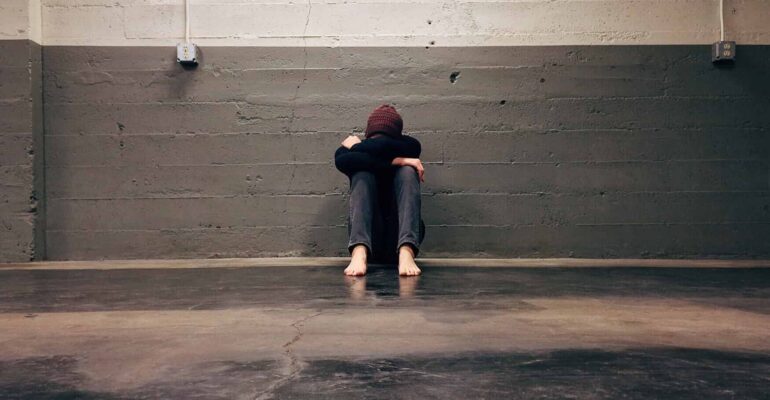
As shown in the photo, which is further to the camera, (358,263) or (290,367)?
(358,263)

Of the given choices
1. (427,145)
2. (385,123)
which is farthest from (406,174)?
(427,145)

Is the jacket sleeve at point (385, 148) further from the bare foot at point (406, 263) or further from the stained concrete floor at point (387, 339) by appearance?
the stained concrete floor at point (387, 339)

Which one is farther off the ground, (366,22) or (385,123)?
(366,22)

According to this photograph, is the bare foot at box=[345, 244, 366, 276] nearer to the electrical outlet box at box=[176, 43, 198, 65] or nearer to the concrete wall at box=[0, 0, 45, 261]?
the electrical outlet box at box=[176, 43, 198, 65]

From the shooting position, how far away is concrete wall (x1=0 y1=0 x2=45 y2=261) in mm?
3691

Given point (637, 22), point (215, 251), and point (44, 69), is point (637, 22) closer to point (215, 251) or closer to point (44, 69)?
point (215, 251)

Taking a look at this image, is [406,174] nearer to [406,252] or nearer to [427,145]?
[406,252]

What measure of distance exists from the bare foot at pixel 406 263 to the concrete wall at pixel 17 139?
233cm

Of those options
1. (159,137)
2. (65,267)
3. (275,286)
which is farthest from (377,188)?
(65,267)

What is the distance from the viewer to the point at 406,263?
2.93 m

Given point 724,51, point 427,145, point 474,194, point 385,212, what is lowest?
point 385,212

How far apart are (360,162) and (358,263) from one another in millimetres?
523

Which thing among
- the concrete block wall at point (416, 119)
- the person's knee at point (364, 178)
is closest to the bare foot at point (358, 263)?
the person's knee at point (364, 178)

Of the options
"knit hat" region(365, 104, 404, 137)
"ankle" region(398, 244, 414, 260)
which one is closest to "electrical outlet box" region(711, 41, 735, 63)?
"knit hat" region(365, 104, 404, 137)
